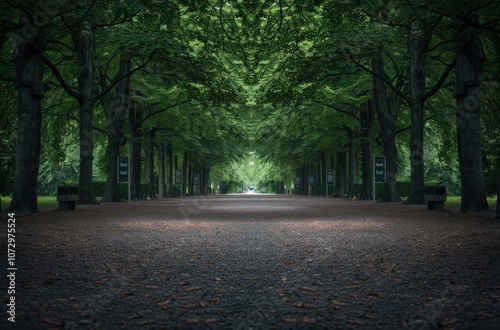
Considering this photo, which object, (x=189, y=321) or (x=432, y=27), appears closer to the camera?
(x=189, y=321)

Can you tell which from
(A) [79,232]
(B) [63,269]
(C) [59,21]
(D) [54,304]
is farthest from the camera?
(C) [59,21]

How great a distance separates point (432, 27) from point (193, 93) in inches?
576

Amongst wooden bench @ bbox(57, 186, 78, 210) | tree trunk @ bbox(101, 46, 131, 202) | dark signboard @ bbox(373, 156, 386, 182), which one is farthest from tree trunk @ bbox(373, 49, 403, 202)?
wooden bench @ bbox(57, 186, 78, 210)

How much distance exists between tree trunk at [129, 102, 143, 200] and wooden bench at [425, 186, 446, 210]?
1939cm

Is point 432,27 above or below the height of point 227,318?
above

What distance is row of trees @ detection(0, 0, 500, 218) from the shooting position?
60.1 feet

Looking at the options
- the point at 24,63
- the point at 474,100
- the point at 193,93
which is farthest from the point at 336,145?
the point at 24,63

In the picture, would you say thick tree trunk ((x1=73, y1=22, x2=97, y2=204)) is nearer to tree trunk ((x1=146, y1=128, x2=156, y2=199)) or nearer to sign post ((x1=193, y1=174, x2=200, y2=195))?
tree trunk ((x1=146, y1=128, x2=156, y2=199))

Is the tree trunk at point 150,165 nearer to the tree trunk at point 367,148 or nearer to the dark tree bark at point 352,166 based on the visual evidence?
the dark tree bark at point 352,166

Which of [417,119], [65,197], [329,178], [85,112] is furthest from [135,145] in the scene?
[329,178]

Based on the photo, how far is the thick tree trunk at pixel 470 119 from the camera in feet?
60.2

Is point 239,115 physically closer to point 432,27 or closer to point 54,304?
point 432,27

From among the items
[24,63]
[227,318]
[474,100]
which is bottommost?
[227,318]

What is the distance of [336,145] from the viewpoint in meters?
45.5
